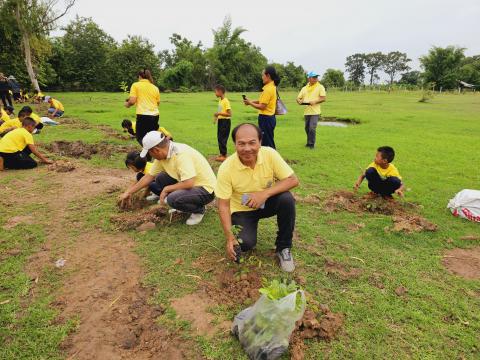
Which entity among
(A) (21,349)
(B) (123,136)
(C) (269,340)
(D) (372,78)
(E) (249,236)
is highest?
(D) (372,78)

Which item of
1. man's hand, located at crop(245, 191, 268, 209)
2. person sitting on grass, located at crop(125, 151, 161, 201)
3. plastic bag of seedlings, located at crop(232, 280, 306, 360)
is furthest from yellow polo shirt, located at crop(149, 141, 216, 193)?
plastic bag of seedlings, located at crop(232, 280, 306, 360)

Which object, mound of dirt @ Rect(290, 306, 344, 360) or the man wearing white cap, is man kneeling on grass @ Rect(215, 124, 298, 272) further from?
the man wearing white cap

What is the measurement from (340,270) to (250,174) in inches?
53.5

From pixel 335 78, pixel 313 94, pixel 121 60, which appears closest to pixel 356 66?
pixel 335 78

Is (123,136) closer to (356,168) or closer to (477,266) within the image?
(356,168)

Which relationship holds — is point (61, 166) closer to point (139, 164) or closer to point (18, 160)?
point (18, 160)

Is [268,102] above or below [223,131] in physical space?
above

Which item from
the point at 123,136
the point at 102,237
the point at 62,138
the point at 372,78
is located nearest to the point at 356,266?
the point at 102,237

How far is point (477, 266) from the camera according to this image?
3508 millimetres

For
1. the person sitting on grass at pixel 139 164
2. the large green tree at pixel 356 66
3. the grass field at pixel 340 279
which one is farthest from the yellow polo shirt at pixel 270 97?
the large green tree at pixel 356 66

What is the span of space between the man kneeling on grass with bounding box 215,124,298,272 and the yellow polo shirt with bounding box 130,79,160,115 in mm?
4195

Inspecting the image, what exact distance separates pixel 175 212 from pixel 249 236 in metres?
1.56

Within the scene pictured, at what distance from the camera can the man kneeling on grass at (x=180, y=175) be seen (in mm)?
3961

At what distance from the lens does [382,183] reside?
4.93 metres
